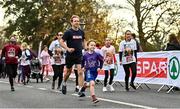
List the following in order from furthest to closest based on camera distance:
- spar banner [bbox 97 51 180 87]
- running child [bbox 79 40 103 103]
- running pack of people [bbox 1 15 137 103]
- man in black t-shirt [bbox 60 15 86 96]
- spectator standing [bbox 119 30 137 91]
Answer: spectator standing [bbox 119 30 137 91], spar banner [bbox 97 51 180 87], man in black t-shirt [bbox 60 15 86 96], running pack of people [bbox 1 15 137 103], running child [bbox 79 40 103 103]

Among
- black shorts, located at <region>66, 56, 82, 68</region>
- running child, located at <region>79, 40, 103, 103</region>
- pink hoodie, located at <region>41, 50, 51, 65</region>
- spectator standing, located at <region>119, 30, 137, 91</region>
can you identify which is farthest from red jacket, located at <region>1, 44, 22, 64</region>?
pink hoodie, located at <region>41, 50, 51, 65</region>

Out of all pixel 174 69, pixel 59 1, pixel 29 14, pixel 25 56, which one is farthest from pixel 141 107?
pixel 29 14

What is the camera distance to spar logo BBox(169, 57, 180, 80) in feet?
53.0

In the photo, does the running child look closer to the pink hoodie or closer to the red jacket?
the red jacket

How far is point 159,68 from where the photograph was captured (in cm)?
1742

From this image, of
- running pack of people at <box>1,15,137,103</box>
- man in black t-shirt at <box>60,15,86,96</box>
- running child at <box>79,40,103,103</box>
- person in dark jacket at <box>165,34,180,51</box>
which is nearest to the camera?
running child at <box>79,40,103,103</box>

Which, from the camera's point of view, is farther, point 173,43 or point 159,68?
point 173,43

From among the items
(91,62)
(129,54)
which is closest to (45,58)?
(129,54)

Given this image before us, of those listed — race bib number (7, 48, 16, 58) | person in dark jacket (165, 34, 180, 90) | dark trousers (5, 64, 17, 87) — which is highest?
person in dark jacket (165, 34, 180, 90)

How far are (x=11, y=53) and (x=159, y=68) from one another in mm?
4808

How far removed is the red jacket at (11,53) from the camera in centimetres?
1734

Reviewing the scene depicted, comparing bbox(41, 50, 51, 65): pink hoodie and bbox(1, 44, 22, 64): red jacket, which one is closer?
bbox(1, 44, 22, 64): red jacket

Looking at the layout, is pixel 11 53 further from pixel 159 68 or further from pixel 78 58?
pixel 159 68

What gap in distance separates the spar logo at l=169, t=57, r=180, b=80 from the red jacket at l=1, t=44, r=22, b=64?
194 inches
